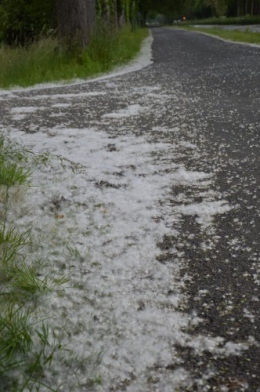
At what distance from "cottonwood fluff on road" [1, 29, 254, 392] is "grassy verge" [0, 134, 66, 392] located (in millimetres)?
36

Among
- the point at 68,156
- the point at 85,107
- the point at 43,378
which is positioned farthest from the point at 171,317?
the point at 85,107

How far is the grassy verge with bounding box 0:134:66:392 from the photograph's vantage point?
1.20 meters

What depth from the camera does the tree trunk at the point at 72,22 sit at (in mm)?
7504

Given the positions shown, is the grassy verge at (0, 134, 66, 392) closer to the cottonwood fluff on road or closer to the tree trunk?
the cottonwood fluff on road

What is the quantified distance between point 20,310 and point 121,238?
0.59 m

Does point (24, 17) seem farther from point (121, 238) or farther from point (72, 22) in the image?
point (121, 238)

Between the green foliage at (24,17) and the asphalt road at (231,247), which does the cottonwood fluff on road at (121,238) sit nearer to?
the asphalt road at (231,247)

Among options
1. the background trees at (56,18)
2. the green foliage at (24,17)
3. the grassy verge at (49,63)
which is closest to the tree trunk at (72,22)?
the background trees at (56,18)

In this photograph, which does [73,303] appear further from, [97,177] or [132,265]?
[97,177]

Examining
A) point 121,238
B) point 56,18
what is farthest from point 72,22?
point 121,238

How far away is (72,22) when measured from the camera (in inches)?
298

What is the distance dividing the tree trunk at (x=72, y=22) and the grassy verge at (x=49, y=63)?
8.8 inches

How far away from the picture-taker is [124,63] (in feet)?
27.3

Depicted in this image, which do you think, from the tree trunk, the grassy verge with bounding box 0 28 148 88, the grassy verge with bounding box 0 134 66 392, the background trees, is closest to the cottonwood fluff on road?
the grassy verge with bounding box 0 134 66 392
